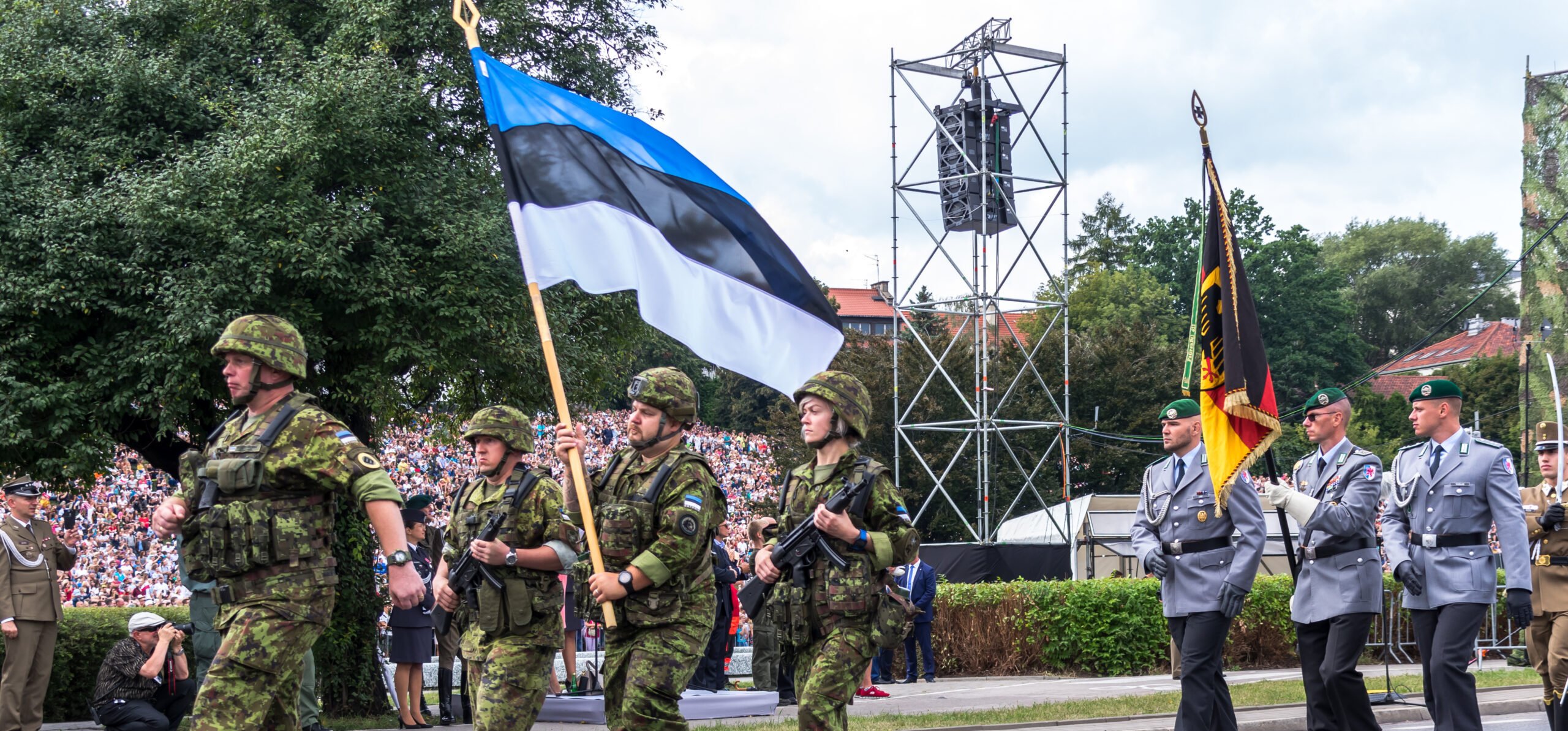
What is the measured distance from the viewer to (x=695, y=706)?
44.2 feet

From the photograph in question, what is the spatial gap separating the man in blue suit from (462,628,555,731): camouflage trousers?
11861 mm

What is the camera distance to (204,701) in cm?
583

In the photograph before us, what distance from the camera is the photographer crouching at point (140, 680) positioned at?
10984 millimetres

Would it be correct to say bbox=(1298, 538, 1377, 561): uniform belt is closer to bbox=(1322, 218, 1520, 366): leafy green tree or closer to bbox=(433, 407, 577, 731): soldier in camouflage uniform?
bbox=(433, 407, 577, 731): soldier in camouflage uniform

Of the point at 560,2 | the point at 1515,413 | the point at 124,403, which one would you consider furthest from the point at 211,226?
the point at 1515,413

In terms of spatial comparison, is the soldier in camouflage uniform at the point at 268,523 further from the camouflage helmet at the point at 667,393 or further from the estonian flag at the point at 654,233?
the estonian flag at the point at 654,233

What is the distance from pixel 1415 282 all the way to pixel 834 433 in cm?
8831

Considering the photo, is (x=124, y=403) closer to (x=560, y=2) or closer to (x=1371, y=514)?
(x=560, y=2)

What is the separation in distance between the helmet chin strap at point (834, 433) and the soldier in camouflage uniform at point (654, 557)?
0.59 metres

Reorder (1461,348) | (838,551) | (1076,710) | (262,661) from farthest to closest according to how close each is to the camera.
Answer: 1. (1461,348)
2. (1076,710)
3. (838,551)
4. (262,661)

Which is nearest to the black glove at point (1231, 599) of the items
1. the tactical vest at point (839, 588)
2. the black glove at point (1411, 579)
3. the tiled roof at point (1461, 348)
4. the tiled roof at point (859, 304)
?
the black glove at point (1411, 579)

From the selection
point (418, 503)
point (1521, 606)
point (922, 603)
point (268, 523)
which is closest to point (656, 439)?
point (268, 523)

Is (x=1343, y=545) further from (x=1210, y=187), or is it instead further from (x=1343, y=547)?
(x=1210, y=187)

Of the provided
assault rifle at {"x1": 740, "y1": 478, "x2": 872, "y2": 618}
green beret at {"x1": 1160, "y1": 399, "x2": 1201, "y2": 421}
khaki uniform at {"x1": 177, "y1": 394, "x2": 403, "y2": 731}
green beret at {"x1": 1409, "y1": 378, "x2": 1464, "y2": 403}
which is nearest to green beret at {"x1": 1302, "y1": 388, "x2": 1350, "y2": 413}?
green beret at {"x1": 1409, "y1": 378, "x2": 1464, "y2": 403}
